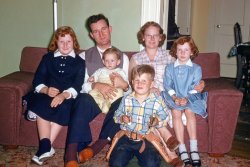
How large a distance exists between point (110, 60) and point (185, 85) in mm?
575

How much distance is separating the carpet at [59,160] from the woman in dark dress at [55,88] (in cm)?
9

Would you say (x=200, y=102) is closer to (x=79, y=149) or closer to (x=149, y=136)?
(x=149, y=136)

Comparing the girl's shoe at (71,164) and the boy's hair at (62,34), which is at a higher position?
the boy's hair at (62,34)

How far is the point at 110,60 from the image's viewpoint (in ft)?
7.52

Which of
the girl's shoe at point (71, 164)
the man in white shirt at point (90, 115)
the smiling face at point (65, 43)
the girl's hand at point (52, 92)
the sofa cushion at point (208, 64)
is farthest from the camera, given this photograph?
the sofa cushion at point (208, 64)

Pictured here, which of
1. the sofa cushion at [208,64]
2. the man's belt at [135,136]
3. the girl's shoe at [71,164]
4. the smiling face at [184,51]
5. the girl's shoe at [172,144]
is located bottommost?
the girl's shoe at [71,164]

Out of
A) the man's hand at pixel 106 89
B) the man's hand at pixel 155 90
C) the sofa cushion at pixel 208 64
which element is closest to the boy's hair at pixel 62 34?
the man's hand at pixel 106 89

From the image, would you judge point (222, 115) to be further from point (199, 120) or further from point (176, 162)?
point (176, 162)

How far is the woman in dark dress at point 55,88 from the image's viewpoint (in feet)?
7.04

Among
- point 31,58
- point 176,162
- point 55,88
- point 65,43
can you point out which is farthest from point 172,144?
point 31,58

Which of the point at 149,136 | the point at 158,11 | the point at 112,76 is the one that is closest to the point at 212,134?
the point at 149,136

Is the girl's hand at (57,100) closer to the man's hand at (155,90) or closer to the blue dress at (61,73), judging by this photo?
the blue dress at (61,73)

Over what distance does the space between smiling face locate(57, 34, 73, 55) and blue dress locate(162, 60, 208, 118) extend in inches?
29.4

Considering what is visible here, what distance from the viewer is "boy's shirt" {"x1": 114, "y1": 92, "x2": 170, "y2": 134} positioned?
1976 millimetres
